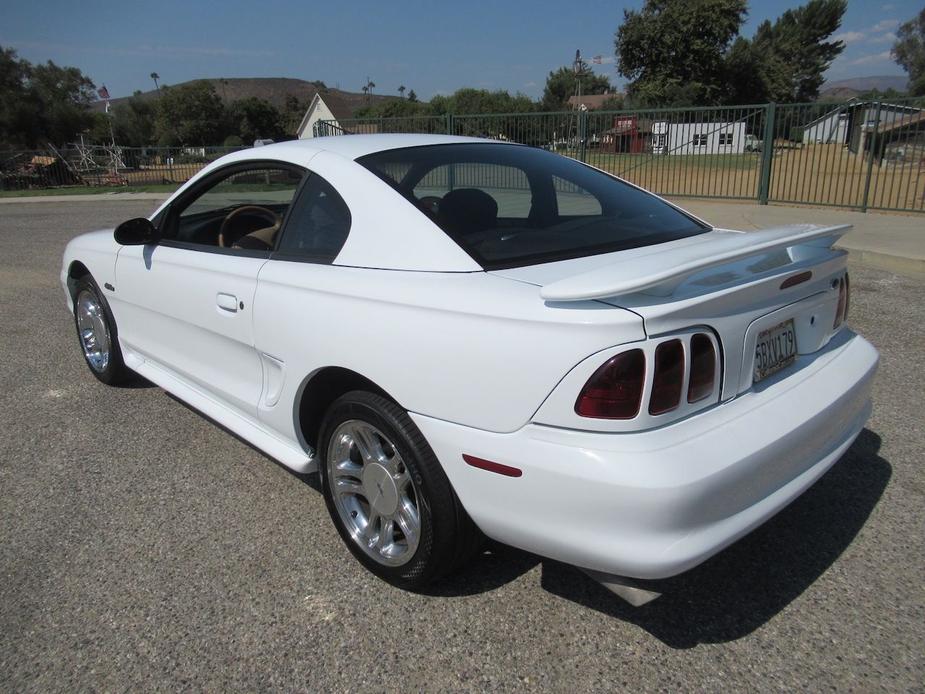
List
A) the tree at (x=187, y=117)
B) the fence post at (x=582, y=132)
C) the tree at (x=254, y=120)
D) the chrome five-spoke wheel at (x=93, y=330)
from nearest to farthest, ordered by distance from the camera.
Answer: the chrome five-spoke wheel at (x=93, y=330) < the fence post at (x=582, y=132) < the tree at (x=187, y=117) < the tree at (x=254, y=120)

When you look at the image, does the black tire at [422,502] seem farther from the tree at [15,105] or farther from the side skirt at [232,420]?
the tree at [15,105]

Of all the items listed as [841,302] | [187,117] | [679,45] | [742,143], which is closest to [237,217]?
[841,302]

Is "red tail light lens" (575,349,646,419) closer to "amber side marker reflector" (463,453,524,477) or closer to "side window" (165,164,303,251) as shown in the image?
"amber side marker reflector" (463,453,524,477)

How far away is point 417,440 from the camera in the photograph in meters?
2.15

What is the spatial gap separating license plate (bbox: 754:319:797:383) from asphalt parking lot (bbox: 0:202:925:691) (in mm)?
788

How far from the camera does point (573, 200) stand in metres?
2.99

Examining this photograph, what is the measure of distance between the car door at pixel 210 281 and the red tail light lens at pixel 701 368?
5.70 feet

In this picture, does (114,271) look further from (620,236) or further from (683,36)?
(683,36)

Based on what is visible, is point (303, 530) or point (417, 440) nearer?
point (417, 440)

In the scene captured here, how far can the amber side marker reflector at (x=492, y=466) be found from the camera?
190 centimetres

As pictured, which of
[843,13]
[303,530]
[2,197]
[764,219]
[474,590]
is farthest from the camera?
[843,13]

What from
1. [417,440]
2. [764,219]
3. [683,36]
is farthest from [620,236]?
[683,36]

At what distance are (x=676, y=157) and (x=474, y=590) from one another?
14.9 meters

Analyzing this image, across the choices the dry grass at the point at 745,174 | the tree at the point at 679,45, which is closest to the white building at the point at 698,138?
the dry grass at the point at 745,174
